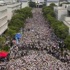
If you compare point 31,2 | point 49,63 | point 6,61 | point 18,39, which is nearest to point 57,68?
point 49,63

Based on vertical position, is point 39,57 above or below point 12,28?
above

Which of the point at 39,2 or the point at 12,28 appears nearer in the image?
the point at 12,28

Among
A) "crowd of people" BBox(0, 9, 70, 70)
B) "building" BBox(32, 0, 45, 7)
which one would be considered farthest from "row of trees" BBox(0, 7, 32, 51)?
"building" BBox(32, 0, 45, 7)

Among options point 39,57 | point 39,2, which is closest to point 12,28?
point 39,57

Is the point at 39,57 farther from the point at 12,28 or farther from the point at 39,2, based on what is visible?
the point at 39,2

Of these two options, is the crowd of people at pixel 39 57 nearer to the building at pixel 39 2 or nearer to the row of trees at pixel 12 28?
the row of trees at pixel 12 28

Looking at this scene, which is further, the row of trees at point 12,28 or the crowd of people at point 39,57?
the row of trees at point 12,28

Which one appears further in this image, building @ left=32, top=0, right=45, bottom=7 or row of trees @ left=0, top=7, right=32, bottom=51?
building @ left=32, top=0, right=45, bottom=7

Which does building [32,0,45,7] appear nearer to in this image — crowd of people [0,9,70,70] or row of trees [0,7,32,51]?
row of trees [0,7,32,51]

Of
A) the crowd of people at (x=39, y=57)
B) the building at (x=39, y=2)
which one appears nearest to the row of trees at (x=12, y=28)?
the crowd of people at (x=39, y=57)

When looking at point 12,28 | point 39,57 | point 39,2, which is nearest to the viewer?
point 39,57

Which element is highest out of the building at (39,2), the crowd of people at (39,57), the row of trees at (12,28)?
the crowd of people at (39,57)

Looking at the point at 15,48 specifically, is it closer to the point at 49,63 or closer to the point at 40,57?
the point at 40,57
